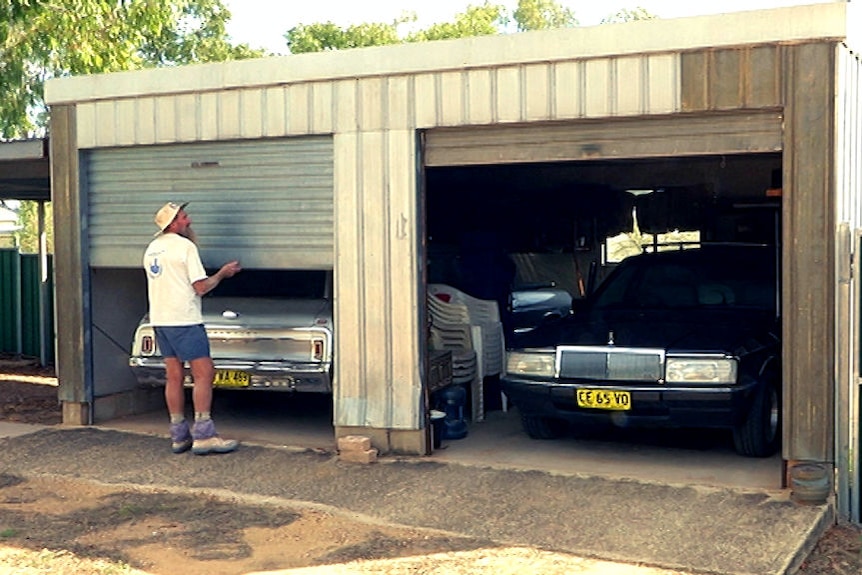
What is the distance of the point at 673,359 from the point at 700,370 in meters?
0.19

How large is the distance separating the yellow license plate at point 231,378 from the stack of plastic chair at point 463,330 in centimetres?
162

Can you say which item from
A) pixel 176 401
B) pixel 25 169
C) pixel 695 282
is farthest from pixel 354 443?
pixel 25 169

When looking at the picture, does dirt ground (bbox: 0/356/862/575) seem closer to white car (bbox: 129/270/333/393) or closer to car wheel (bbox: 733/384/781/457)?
car wheel (bbox: 733/384/781/457)

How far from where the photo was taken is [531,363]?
7.98 m

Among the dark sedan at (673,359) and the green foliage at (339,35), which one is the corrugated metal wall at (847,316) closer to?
the dark sedan at (673,359)

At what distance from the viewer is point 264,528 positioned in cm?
664

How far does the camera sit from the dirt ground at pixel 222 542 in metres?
5.86

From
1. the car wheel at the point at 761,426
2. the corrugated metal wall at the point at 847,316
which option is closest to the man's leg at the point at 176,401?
the car wheel at the point at 761,426

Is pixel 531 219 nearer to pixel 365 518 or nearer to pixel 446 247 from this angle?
pixel 446 247

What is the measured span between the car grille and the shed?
99 cm

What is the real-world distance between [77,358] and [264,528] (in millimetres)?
3774

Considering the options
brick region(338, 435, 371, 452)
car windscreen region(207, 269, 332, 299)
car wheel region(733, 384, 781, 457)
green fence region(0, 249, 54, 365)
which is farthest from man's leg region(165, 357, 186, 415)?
green fence region(0, 249, 54, 365)

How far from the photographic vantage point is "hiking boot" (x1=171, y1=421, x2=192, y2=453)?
337 inches

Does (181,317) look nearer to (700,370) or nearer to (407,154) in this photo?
(407,154)
